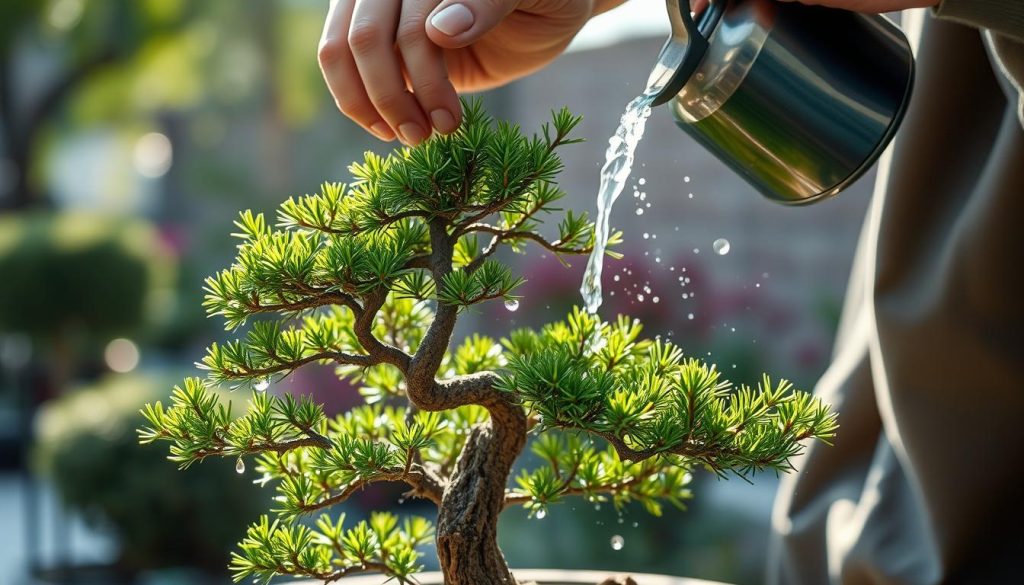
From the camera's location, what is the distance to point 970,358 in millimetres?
1128

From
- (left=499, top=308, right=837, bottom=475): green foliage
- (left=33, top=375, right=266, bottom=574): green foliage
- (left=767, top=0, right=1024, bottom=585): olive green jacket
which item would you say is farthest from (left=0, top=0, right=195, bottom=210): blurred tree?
(left=499, top=308, right=837, bottom=475): green foliage

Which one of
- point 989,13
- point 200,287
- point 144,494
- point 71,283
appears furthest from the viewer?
point 200,287

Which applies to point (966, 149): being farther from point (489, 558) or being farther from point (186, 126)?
point (186, 126)

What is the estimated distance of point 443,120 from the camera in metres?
0.85

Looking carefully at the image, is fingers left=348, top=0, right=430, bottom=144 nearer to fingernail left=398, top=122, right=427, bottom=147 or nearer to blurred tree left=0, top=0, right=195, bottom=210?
fingernail left=398, top=122, right=427, bottom=147

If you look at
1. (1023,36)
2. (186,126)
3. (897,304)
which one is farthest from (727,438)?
(186,126)

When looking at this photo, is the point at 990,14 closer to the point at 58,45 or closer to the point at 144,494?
the point at 144,494

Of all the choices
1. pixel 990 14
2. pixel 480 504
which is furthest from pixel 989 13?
pixel 480 504

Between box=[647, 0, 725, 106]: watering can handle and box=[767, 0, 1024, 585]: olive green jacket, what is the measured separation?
389mm

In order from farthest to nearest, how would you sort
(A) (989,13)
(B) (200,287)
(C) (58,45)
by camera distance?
(C) (58,45)
(B) (200,287)
(A) (989,13)

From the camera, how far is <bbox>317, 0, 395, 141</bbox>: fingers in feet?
2.93

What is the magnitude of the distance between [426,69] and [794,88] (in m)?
0.27

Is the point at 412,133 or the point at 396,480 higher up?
the point at 412,133

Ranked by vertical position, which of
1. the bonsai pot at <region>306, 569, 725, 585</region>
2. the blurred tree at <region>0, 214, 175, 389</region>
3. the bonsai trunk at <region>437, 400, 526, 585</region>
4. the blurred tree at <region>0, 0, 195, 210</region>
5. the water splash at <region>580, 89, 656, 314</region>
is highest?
the blurred tree at <region>0, 0, 195, 210</region>
